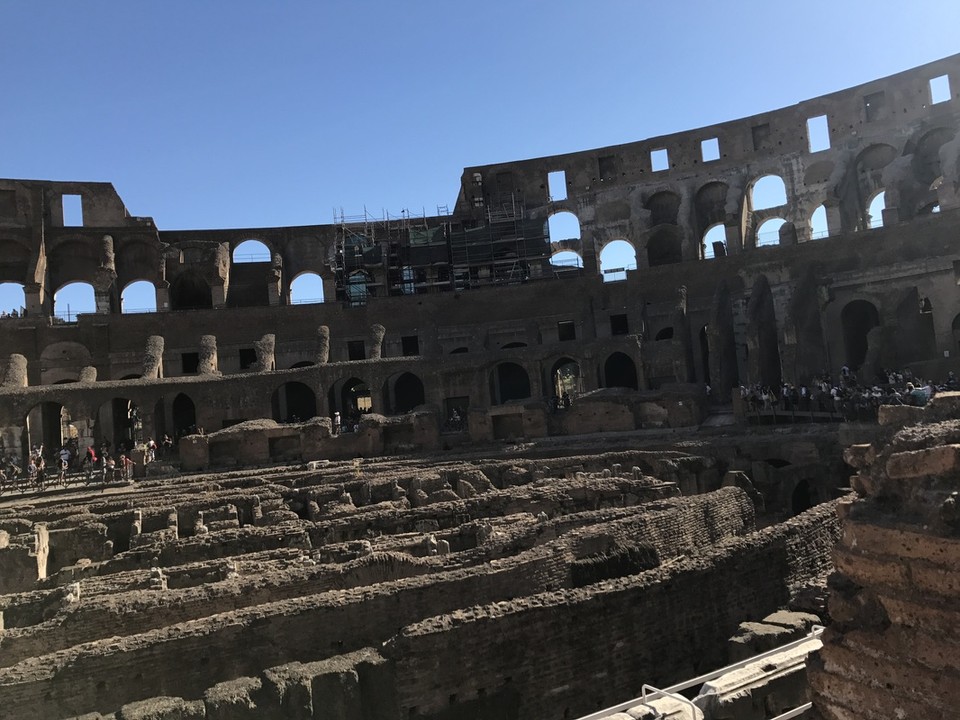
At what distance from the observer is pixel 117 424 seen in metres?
33.5

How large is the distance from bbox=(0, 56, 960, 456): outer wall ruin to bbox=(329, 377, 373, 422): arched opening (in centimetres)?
17

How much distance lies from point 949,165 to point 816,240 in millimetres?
6300

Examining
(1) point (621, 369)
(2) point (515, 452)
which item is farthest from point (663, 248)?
(2) point (515, 452)

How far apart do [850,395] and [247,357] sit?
2629cm

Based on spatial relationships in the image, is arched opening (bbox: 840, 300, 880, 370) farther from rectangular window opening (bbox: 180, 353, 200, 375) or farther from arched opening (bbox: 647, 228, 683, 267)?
rectangular window opening (bbox: 180, 353, 200, 375)

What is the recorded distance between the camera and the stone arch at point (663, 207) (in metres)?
42.2

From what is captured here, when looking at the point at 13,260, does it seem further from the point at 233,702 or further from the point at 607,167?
the point at 233,702

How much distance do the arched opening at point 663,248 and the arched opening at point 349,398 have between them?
17787mm

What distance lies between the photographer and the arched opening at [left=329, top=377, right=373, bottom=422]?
34156 mm

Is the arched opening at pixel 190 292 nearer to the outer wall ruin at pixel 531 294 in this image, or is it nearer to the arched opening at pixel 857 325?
the outer wall ruin at pixel 531 294

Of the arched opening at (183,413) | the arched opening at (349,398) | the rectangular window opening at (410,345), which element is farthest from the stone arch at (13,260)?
the rectangular window opening at (410,345)

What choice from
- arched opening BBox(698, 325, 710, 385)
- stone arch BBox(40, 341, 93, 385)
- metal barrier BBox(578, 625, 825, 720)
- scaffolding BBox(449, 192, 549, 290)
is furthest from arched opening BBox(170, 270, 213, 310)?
metal barrier BBox(578, 625, 825, 720)

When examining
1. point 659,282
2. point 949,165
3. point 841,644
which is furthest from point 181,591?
point 949,165

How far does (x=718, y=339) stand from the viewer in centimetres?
2850
